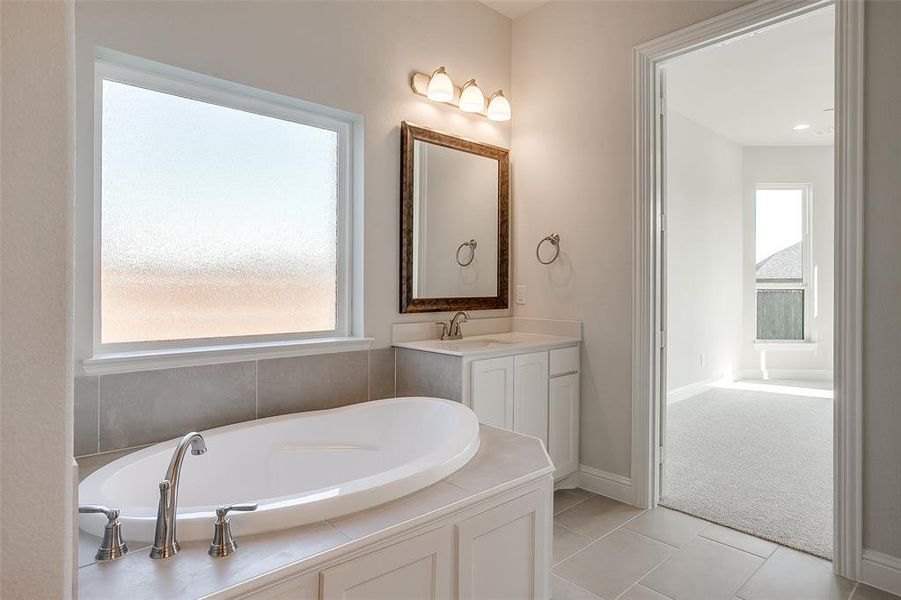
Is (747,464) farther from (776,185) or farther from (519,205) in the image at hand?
(776,185)

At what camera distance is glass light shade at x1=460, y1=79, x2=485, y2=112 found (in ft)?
9.78

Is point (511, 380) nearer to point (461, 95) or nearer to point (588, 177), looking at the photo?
point (588, 177)

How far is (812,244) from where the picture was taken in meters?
6.19

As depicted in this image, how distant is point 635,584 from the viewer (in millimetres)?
2006

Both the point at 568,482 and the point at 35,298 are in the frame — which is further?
the point at 568,482

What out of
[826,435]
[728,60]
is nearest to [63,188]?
[728,60]

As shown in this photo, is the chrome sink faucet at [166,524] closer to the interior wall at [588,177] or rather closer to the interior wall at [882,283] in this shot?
the interior wall at [588,177]

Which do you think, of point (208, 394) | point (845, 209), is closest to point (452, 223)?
point (208, 394)

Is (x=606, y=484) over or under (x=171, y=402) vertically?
under

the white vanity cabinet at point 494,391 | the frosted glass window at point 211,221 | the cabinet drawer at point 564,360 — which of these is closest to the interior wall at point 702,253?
the cabinet drawer at point 564,360

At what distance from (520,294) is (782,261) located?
466 cm

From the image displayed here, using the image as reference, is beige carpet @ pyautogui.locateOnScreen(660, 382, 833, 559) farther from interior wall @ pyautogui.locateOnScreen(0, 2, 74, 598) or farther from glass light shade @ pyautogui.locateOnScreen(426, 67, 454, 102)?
interior wall @ pyautogui.locateOnScreen(0, 2, 74, 598)

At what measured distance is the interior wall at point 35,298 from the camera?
597 mm

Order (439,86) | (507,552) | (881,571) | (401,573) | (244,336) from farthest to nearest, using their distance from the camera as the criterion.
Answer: (439,86)
(244,336)
(881,571)
(507,552)
(401,573)
